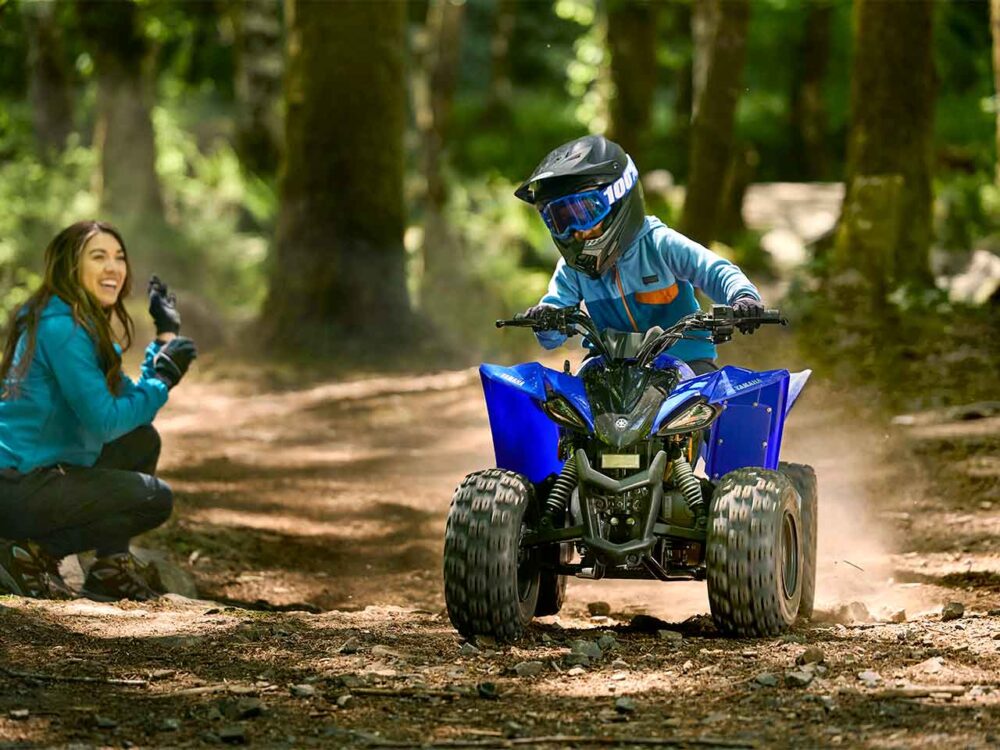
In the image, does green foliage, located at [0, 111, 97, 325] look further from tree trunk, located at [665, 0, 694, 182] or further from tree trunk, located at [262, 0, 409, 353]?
tree trunk, located at [665, 0, 694, 182]

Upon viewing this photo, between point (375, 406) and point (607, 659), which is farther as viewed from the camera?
point (375, 406)

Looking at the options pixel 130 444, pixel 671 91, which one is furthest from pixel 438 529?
pixel 671 91

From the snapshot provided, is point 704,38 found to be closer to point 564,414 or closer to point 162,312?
point 162,312

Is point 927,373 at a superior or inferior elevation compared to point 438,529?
superior

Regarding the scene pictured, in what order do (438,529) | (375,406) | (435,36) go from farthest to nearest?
(435,36), (375,406), (438,529)

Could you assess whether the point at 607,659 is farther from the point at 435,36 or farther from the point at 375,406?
the point at 435,36

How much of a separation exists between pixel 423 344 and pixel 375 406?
211 cm

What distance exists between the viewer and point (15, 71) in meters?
32.0

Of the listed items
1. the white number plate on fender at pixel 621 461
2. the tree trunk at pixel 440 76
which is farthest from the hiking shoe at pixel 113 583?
the tree trunk at pixel 440 76

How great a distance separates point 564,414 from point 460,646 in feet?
3.15

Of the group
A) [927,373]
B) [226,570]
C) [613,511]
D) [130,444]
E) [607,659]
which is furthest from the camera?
[927,373]

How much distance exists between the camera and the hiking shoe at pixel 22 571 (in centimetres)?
691

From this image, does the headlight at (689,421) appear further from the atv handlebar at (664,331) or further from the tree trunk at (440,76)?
the tree trunk at (440,76)

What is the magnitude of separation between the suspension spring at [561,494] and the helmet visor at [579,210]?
0.93m
